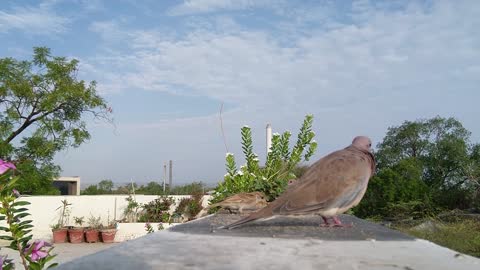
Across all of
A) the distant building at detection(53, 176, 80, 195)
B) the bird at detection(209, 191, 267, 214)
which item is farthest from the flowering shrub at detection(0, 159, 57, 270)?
the distant building at detection(53, 176, 80, 195)

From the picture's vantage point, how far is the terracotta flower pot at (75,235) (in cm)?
1438

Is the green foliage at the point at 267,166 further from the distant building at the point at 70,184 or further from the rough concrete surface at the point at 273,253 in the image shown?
the distant building at the point at 70,184

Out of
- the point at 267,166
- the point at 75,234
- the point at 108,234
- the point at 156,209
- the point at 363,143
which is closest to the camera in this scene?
the point at 363,143

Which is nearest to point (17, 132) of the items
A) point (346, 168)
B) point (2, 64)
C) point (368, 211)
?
point (2, 64)

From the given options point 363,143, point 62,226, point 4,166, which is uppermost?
point 363,143

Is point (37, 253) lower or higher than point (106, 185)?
lower

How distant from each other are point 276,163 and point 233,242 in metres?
4.63

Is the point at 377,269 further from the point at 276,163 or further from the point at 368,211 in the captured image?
the point at 368,211

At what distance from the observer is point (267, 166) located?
636 cm

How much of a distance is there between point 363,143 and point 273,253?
4.43 ft

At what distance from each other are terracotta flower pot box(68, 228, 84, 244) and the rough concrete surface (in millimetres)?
13430

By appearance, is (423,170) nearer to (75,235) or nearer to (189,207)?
(189,207)

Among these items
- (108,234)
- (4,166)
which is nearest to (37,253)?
(4,166)

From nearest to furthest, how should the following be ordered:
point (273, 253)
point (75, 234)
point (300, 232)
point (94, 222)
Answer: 1. point (273, 253)
2. point (300, 232)
3. point (75, 234)
4. point (94, 222)
